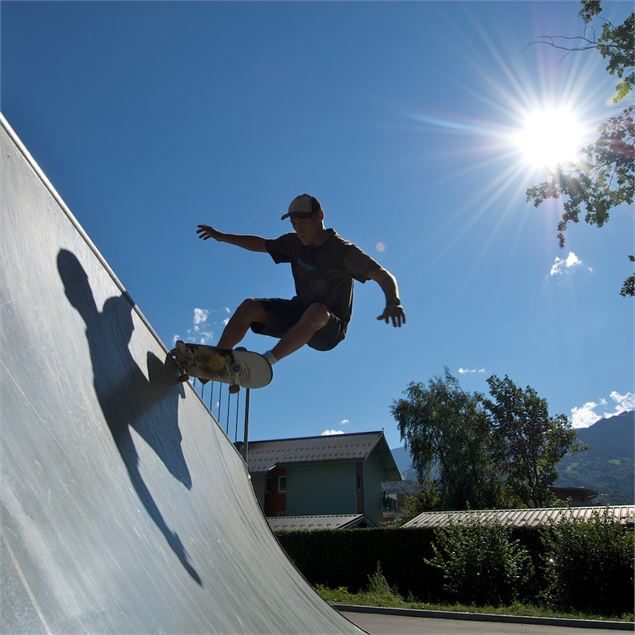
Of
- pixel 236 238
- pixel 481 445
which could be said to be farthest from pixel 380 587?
pixel 481 445

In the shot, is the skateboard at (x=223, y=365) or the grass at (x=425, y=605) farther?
the grass at (x=425, y=605)

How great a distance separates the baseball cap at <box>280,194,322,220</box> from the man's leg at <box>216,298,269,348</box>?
1.81 ft

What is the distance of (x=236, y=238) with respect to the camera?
346 centimetres

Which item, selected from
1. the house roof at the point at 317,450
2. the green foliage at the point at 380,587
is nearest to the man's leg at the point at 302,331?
the green foliage at the point at 380,587

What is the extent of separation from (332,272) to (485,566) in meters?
11.5

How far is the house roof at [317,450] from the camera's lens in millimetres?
26641

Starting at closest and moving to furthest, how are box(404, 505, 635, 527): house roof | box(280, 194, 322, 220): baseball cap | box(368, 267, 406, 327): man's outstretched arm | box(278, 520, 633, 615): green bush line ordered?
box(368, 267, 406, 327): man's outstretched arm
box(280, 194, 322, 220): baseball cap
box(278, 520, 633, 615): green bush line
box(404, 505, 635, 527): house roof

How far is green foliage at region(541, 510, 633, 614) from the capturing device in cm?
1056

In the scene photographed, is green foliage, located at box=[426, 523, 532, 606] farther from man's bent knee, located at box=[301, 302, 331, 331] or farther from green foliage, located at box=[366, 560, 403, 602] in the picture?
man's bent knee, located at box=[301, 302, 331, 331]

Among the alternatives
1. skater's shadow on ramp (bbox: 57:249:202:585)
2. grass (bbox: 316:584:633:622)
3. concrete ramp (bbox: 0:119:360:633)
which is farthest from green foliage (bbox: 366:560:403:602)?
skater's shadow on ramp (bbox: 57:249:202:585)

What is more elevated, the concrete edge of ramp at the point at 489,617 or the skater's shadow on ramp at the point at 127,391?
the skater's shadow on ramp at the point at 127,391

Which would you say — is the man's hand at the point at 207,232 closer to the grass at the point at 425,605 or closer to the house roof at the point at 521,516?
the grass at the point at 425,605

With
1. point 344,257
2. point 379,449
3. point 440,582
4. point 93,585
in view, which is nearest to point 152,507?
point 93,585

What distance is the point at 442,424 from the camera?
102 ft
